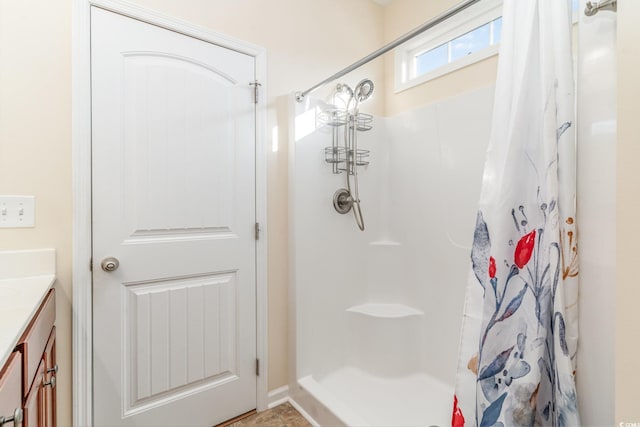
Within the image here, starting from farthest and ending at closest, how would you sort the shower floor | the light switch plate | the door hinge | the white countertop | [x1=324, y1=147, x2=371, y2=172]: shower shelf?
[x1=324, y1=147, x2=371, y2=172]: shower shelf < the door hinge < the shower floor < the light switch plate < the white countertop

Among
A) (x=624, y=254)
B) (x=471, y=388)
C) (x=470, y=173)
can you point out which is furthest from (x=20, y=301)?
(x=470, y=173)

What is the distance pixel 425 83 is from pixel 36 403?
2.40 metres

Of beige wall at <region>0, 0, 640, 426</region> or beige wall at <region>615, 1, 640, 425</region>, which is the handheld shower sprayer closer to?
beige wall at <region>0, 0, 640, 426</region>

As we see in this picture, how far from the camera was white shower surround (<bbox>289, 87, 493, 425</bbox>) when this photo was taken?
71.2 inches

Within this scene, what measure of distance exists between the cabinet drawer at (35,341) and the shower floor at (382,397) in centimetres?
119

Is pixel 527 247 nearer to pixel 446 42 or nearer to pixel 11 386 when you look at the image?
pixel 11 386

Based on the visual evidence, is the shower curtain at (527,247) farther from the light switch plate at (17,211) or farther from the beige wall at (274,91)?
the light switch plate at (17,211)

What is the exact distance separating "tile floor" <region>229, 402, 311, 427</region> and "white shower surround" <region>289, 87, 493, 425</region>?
0.20 ft

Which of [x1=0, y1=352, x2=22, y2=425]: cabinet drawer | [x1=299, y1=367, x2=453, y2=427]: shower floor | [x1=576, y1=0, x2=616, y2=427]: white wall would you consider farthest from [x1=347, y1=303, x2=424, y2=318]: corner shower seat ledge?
[x1=0, y1=352, x2=22, y2=425]: cabinet drawer

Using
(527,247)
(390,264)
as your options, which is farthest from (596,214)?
(390,264)

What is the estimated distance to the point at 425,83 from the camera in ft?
7.09

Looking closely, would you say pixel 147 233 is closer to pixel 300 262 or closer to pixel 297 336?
pixel 300 262

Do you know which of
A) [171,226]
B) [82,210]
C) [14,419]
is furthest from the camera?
[171,226]

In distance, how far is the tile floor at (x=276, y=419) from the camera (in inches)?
66.6
